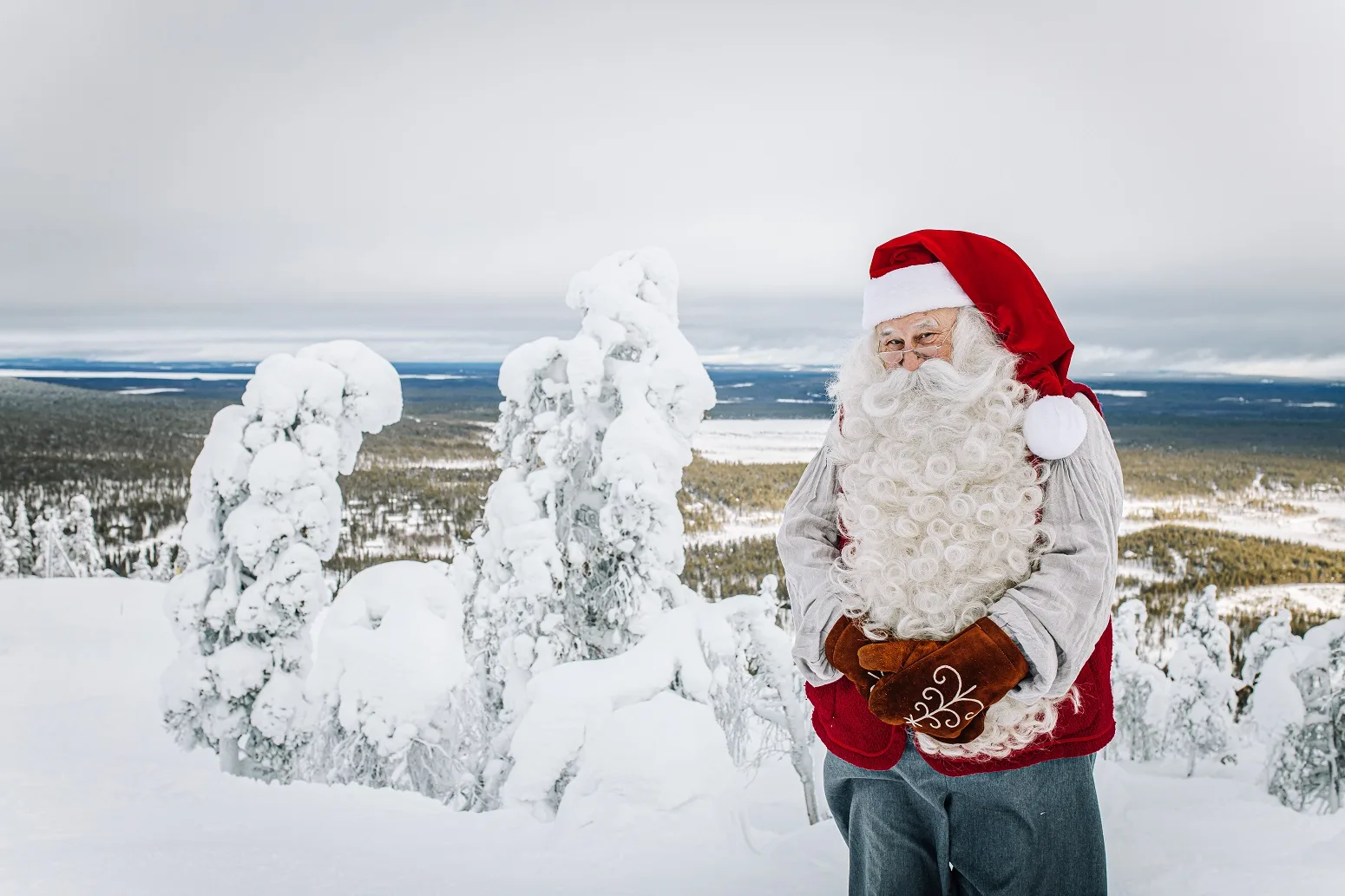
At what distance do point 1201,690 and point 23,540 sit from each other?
26123mm

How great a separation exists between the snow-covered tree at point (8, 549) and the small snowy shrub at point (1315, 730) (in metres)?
23.6

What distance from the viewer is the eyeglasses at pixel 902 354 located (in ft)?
6.65

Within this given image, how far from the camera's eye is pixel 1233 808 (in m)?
4.04

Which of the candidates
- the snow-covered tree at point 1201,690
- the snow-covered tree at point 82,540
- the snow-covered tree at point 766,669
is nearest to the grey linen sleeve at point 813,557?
the snow-covered tree at point 766,669

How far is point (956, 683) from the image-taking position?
171 centimetres

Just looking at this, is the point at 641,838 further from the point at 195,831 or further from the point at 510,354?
the point at 510,354

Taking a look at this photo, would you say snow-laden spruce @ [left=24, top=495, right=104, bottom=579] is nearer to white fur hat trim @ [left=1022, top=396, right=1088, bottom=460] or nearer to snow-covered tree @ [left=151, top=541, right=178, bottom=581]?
snow-covered tree @ [left=151, top=541, right=178, bottom=581]

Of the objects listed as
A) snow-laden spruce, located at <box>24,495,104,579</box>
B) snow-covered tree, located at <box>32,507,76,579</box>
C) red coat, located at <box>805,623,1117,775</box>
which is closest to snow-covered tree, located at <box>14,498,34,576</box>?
snow-laden spruce, located at <box>24,495,104,579</box>

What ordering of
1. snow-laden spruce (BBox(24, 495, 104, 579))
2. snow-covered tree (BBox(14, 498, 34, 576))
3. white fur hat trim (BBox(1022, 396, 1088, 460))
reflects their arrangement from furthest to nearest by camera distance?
snow-laden spruce (BBox(24, 495, 104, 579))
snow-covered tree (BBox(14, 498, 34, 576))
white fur hat trim (BBox(1022, 396, 1088, 460))

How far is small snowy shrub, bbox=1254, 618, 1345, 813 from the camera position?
838 cm

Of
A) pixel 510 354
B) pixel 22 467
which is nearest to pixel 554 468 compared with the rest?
pixel 510 354

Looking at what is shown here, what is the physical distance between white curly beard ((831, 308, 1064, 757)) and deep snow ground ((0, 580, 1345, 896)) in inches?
91.3

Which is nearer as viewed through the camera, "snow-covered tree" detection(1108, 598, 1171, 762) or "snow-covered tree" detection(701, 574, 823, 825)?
"snow-covered tree" detection(701, 574, 823, 825)

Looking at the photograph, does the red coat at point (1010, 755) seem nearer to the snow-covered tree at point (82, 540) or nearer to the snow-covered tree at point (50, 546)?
the snow-covered tree at point (50, 546)
